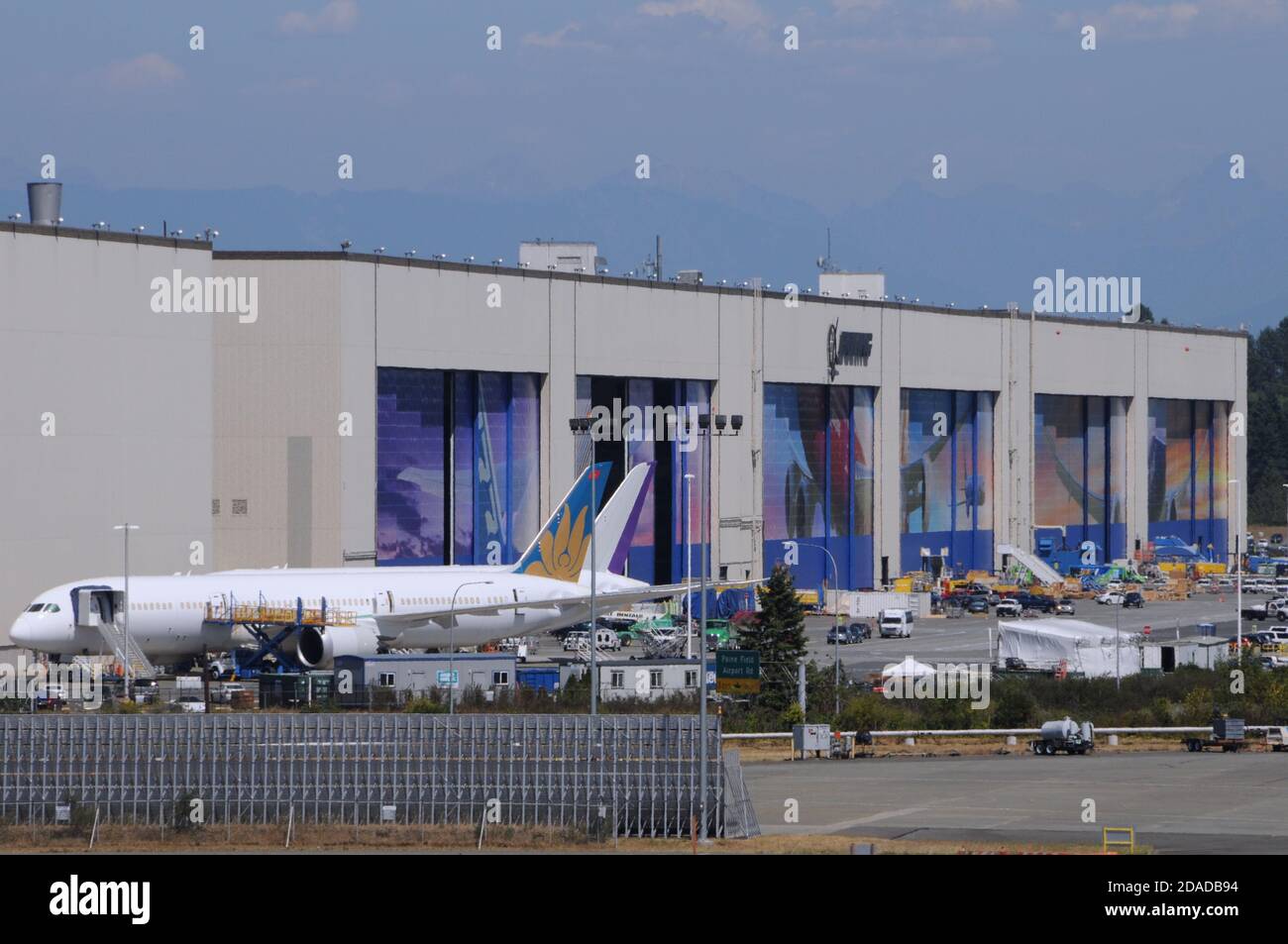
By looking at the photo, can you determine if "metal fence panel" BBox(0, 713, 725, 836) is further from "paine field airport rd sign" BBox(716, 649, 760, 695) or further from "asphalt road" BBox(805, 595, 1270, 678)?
"asphalt road" BBox(805, 595, 1270, 678)

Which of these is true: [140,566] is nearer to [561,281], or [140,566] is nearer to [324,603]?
[324,603]

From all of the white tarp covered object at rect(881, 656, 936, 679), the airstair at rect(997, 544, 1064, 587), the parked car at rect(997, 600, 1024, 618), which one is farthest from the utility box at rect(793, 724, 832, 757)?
the airstair at rect(997, 544, 1064, 587)

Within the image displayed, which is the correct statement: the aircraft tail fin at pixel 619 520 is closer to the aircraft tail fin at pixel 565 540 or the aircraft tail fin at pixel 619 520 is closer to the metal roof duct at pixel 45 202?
the aircraft tail fin at pixel 565 540

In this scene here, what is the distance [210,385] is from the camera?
90.3 metres

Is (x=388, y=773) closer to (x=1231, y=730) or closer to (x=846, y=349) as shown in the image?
(x=1231, y=730)

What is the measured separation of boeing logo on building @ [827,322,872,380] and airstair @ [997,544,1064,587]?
2192 cm

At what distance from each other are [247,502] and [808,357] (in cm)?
4573

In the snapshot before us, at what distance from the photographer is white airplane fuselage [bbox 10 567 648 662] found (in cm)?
7319

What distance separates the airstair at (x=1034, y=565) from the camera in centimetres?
13962

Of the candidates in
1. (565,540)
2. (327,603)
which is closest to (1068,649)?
(565,540)

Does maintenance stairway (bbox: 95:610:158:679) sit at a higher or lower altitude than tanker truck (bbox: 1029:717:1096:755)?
higher

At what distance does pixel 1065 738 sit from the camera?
209 feet

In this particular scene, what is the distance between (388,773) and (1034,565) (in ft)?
337
